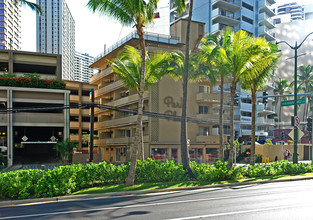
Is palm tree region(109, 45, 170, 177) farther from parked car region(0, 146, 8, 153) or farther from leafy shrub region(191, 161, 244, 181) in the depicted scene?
parked car region(0, 146, 8, 153)

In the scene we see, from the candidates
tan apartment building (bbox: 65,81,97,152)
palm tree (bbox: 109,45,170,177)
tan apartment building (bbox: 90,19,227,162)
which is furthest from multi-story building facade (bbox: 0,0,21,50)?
palm tree (bbox: 109,45,170,177)

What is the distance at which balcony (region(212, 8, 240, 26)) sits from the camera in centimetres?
7450

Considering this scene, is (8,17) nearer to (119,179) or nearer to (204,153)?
(204,153)

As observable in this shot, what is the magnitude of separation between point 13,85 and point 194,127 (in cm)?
2327

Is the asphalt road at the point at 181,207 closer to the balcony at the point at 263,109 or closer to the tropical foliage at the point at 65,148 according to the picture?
the tropical foliage at the point at 65,148

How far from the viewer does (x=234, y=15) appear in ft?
260

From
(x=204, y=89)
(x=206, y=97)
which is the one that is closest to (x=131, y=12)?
(x=206, y=97)

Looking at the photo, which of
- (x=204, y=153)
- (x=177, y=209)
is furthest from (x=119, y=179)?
(x=204, y=153)

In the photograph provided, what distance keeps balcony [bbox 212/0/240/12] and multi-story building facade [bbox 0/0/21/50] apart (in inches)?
3331

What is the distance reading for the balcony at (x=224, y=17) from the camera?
74500mm

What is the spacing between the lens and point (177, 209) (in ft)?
40.3

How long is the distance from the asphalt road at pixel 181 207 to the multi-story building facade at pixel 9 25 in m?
127

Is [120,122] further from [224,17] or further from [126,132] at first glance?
[224,17]

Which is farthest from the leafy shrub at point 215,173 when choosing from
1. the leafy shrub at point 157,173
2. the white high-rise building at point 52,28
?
the white high-rise building at point 52,28
